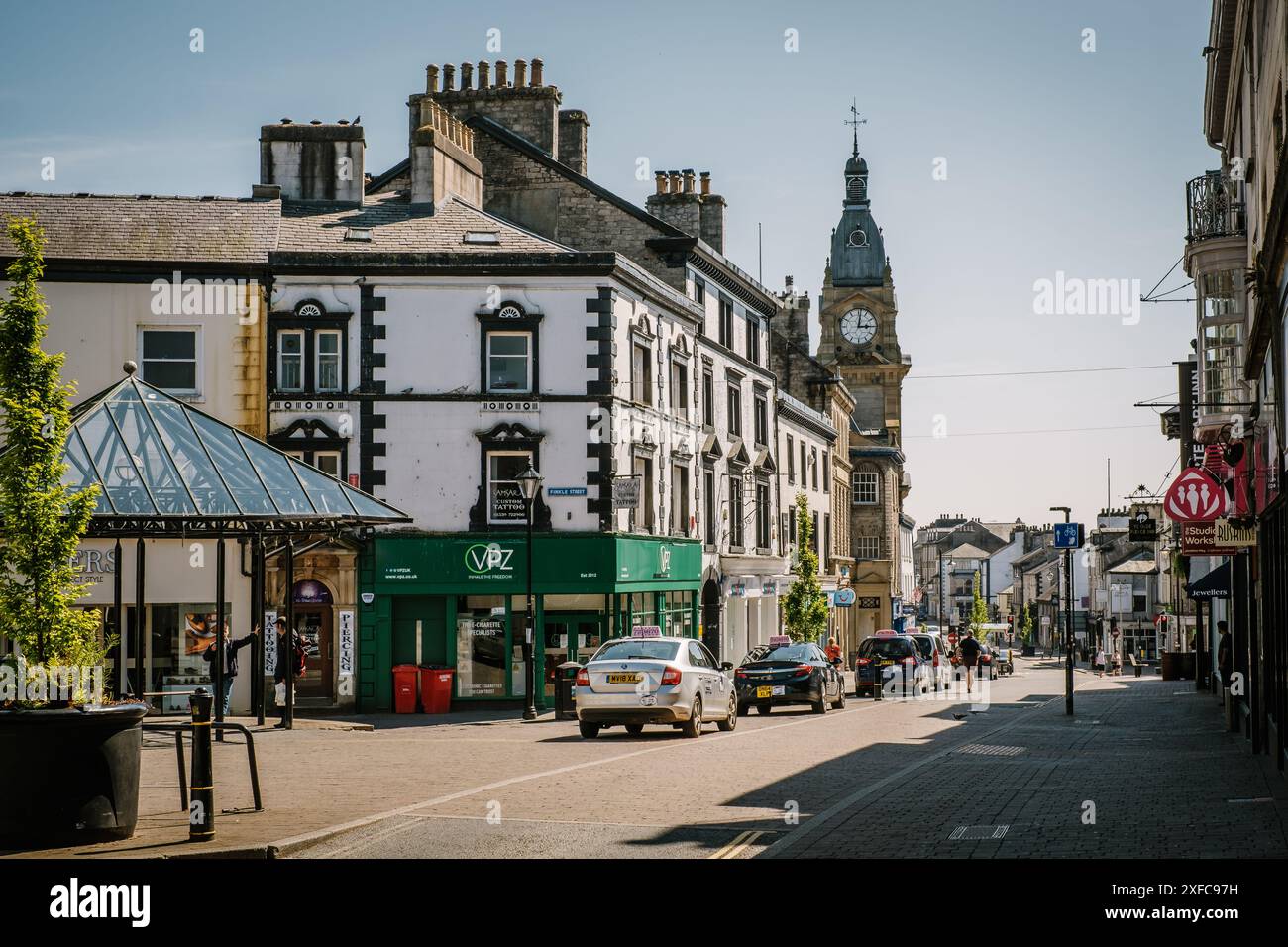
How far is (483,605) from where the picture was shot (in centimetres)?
3594

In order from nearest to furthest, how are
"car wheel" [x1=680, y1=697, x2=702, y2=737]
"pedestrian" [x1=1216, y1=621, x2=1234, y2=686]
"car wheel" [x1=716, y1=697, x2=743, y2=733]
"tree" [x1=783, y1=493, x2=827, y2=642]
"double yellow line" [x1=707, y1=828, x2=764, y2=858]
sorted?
"double yellow line" [x1=707, y1=828, x2=764, y2=858]
"car wheel" [x1=680, y1=697, x2=702, y2=737]
"car wheel" [x1=716, y1=697, x2=743, y2=733]
"pedestrian" [x1=1216, y1=621, x2=1234, y2=686]
"tree" [x1=783, y1=493, x2=827, y2=642]

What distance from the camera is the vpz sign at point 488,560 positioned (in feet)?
116

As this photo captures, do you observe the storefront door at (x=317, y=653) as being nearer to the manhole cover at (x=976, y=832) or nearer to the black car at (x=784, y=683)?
the black car at (x=784, y=683)

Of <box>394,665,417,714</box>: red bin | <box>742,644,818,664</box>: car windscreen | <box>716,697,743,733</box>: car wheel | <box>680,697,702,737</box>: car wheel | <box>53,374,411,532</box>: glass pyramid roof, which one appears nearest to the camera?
<box>53,374,411,532</box>: glass pyramid roof

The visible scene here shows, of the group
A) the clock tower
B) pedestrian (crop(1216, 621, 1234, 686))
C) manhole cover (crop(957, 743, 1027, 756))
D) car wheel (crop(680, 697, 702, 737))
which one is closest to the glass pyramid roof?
car wheel (crop(680, 697, 702, 737))

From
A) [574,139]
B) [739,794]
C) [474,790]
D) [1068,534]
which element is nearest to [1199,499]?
[739,794]

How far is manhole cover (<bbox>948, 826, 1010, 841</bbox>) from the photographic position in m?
12.7

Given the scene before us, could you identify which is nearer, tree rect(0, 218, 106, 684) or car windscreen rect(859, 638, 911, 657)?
tree rect(0, 218, 106, 684)

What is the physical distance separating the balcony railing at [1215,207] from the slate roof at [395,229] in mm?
15287

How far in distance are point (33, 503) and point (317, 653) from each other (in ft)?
73.4

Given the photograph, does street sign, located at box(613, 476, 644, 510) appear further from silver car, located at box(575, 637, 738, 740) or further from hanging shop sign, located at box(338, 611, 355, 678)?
silver car, located at box(575, 637, 738, 740)

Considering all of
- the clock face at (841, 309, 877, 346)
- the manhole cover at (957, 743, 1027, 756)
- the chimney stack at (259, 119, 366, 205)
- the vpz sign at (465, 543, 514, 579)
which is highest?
the clock face at (841, 309, 877, 346)

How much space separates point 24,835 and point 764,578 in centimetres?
4423
